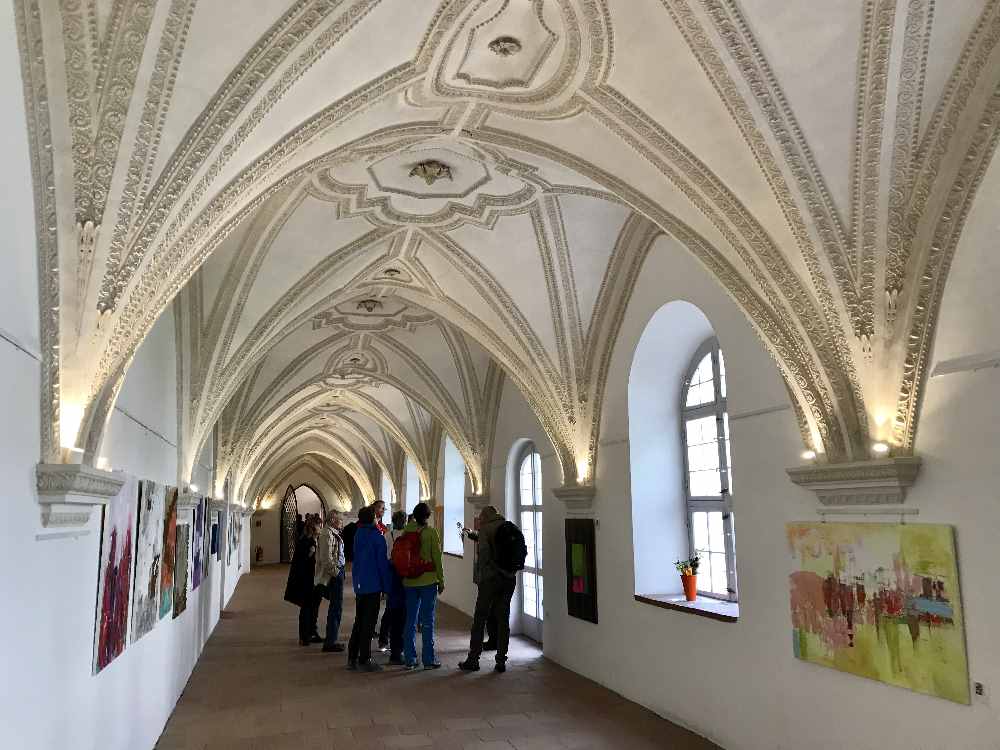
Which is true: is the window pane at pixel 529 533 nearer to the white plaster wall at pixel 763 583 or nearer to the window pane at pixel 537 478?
the window pane at pixel 537 478

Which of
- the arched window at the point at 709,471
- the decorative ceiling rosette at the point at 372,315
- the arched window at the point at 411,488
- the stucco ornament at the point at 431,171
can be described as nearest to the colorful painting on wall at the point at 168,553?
the stucco ornament at the point at 431,171

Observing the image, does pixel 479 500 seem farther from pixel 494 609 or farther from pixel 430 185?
pixel 430 185

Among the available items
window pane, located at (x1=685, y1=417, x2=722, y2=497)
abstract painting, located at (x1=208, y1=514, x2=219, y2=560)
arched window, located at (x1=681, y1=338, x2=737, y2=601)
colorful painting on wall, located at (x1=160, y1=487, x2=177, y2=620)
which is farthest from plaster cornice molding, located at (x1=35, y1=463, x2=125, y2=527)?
abstract painting, located at (x1=208, y1=514, x2=219, y2=560)

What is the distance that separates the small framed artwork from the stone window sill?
3.10 ft

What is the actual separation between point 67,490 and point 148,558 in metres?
2.10

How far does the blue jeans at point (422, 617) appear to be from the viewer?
24.6ft

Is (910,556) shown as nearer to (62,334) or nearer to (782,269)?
(782,269)

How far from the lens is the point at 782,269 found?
14.9 feet

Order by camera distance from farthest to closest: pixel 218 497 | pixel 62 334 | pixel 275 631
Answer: pixel 218 497
pixel 275 631
pixel 62 334

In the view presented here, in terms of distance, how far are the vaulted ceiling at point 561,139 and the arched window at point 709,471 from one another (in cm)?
138

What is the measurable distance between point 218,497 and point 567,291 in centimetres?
667

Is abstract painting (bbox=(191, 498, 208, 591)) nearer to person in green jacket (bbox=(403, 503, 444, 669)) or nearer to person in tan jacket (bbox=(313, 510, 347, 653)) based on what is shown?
person in tan jacket (bbox=(313, 510, 347, 653))

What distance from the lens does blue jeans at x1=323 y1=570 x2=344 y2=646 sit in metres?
8.49

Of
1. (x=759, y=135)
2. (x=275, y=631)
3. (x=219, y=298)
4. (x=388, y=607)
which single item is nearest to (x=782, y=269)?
(x=759, y=135)
